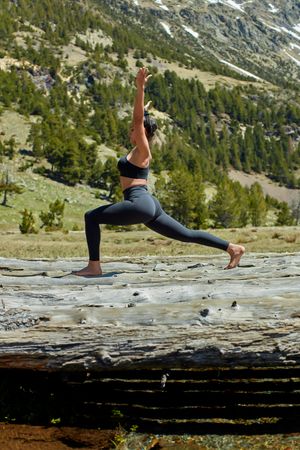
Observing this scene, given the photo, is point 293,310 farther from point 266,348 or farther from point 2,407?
point 2,407

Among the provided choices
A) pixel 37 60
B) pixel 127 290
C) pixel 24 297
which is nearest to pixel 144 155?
pixel 127 290

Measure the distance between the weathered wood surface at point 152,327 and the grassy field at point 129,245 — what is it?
19.1 metres

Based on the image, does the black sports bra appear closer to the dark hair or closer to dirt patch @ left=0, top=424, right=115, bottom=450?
the dark hair

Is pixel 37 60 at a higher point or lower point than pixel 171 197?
lower

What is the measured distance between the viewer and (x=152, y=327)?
5012mm

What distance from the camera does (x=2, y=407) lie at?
5.40 meters

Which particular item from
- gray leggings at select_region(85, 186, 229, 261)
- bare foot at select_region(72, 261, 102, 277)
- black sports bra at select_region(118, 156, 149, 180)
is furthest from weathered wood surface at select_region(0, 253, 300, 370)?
black sports bra at select_region(118, 156, 149, 180)

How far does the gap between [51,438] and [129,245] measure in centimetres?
2631

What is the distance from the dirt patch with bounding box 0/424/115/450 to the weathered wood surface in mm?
707

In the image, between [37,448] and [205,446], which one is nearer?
[37,448]

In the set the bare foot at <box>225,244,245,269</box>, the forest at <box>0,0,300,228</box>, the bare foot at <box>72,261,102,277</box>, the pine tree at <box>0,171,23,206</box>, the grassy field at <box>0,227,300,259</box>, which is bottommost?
the forest at <box>0,0,300,228</box>

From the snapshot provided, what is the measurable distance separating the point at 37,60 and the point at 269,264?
183 meters

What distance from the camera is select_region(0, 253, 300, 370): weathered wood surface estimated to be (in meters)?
4.85

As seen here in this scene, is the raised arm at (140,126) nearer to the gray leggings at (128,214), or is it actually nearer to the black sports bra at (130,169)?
the black sports bra at (130,169)
